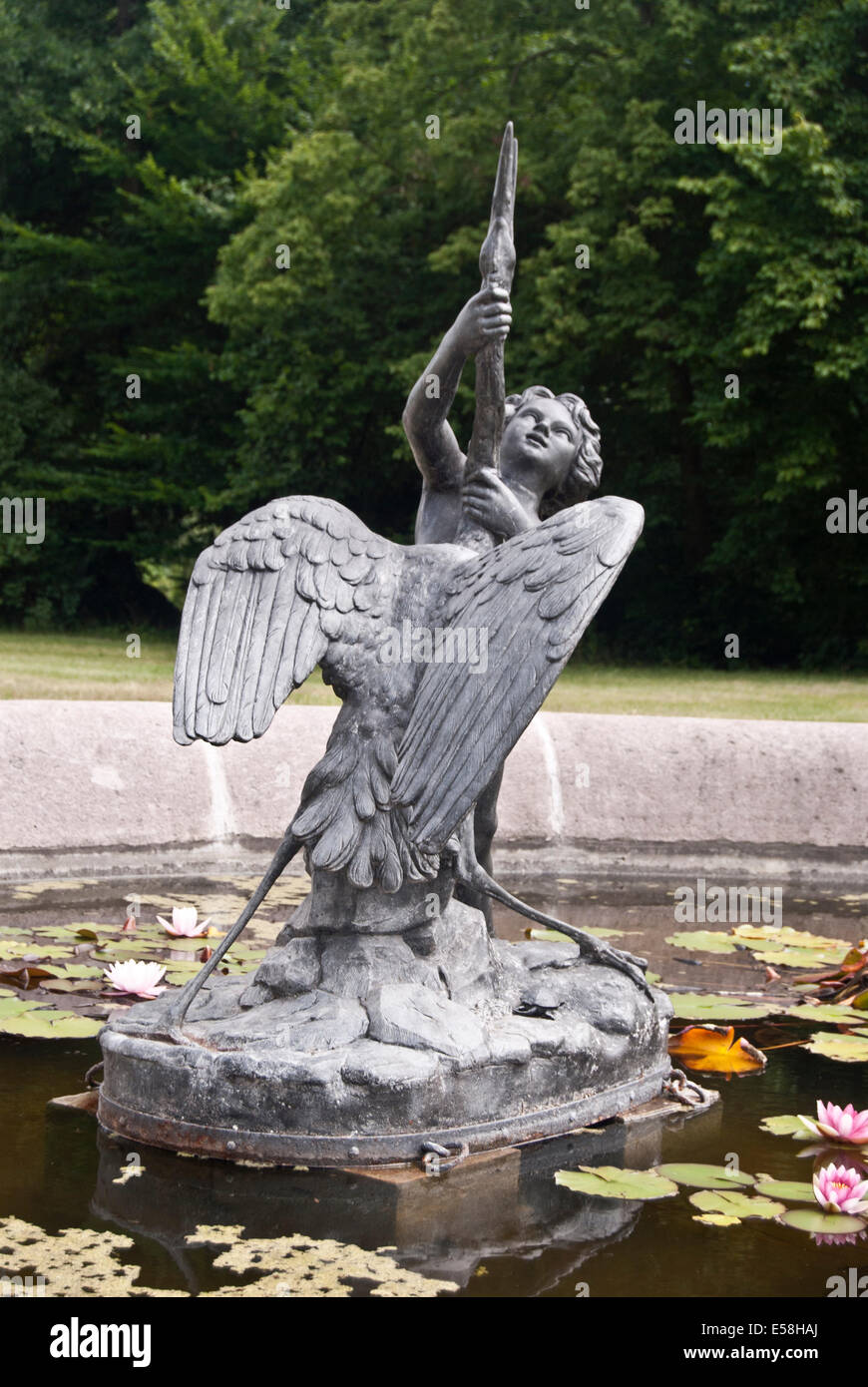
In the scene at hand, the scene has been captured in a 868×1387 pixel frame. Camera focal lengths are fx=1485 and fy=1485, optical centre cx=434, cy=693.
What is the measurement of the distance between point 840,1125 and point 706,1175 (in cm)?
30

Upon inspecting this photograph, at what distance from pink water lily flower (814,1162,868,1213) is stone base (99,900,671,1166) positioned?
575 millimetres

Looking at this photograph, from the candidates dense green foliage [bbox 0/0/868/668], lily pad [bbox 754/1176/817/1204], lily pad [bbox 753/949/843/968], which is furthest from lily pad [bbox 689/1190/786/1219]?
dense green foliage [bbox 0/0/868/668]

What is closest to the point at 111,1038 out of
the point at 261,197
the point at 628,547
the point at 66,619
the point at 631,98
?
the point at 628,547

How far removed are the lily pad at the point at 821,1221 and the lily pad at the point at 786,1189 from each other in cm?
5

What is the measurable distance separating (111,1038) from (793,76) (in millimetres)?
13324

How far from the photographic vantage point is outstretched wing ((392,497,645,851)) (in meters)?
2.59

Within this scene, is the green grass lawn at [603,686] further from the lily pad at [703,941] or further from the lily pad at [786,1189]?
the lily pad at [786,1189]

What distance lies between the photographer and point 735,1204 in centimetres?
244

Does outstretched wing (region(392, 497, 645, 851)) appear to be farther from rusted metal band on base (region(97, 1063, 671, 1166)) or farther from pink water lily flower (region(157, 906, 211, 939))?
Answer: pink water lily flower (region(157, 906, 211, 939))

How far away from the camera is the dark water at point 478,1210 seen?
2.14m

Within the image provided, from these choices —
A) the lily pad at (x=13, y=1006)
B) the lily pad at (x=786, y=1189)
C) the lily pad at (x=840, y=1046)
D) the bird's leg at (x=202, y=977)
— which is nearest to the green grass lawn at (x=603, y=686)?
the lily pad at (x=13, y=1006)

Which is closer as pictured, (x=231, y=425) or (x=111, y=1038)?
(x=111, y=1038)

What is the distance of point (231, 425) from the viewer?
18562mm

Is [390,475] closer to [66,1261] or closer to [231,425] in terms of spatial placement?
[231,425]
